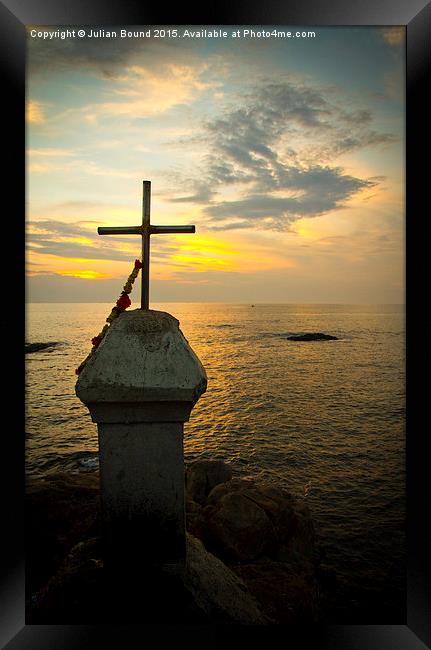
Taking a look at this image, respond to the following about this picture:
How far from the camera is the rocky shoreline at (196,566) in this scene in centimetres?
239

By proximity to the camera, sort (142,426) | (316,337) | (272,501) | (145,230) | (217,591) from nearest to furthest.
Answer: (142,426), (217,591), (145,230), (272,501), (316,337)

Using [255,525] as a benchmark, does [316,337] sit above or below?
above

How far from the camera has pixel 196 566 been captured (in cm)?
261

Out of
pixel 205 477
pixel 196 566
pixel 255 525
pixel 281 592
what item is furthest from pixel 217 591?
pixel 205 477

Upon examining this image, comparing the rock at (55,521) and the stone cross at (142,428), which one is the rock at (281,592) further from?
the rock at (55,521)

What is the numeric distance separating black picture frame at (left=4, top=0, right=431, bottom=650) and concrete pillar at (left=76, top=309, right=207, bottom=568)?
877 millimetres

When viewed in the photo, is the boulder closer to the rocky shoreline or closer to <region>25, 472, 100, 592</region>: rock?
the rocky shoreline

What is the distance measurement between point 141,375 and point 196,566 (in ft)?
4.36

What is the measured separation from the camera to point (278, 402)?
22.5 metres
